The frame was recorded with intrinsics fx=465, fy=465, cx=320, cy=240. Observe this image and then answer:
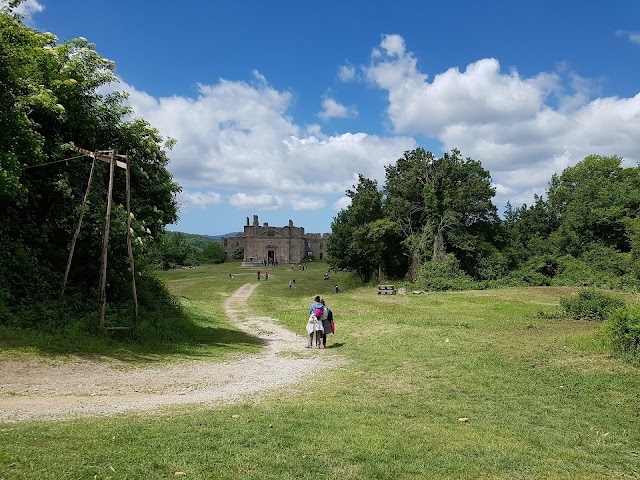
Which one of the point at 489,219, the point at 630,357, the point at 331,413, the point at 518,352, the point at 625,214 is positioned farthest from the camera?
the point at 489,219

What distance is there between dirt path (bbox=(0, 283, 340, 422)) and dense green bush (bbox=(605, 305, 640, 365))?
7344mm

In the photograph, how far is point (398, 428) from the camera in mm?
6801

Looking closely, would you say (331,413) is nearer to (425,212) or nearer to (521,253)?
(425,212)

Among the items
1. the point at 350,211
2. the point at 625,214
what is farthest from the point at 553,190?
the point at 350,211

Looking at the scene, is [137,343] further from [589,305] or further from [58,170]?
[589,305]

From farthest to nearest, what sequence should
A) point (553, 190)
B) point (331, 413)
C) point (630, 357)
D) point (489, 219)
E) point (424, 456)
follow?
point (553, 190) → point (489, 219) → point (630, 357) → point (331, 413) → point (424, 456)

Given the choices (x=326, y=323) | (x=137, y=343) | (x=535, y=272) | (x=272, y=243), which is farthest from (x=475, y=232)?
(x=272, y=243)

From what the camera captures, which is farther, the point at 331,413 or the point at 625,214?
the point at 625,214

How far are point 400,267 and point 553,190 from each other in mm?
24915

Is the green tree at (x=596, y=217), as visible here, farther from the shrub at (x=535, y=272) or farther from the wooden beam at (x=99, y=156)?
the wooden beam at (x=99, y=156)

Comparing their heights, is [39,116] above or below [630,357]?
above

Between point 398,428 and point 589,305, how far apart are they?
1701 centimetres

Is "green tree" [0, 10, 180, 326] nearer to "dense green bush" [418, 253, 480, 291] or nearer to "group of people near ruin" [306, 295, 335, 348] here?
"group of people near ruin" [306, 295, 335, 348]

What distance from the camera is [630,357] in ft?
36.9
